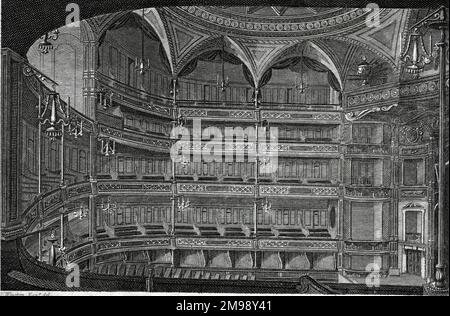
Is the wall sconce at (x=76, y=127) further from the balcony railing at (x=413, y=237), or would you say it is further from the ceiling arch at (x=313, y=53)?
the balcony railing at (x=413, y=237)

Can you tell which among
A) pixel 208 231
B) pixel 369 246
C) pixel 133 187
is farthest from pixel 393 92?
pixel 133 187

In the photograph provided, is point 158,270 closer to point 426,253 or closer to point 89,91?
point 89,91

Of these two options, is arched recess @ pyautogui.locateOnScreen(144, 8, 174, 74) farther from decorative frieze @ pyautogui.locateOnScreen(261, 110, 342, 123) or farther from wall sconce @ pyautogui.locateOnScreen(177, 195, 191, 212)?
wall sconce @ pyautogui.locateOnScreen(177, 195, 191, 212)

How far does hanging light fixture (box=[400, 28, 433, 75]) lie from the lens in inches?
223

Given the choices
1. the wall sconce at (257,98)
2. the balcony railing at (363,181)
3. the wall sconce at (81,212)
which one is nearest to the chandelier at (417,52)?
the balcony railing at (363,181)

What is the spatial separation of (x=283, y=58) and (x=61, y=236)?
287 centimetres

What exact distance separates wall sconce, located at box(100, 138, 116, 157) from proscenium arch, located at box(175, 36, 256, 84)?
99cm

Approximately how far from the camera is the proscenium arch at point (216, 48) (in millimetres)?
5895

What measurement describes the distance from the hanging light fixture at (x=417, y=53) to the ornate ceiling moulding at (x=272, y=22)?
0.40 metres

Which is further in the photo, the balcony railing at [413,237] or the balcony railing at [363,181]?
the balcony railing at [363,181]

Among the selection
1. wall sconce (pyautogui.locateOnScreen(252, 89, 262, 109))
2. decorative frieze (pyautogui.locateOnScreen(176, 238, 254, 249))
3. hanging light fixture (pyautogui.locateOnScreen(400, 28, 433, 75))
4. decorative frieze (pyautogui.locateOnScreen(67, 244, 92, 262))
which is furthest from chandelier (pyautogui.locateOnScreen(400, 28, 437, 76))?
decorative frieze (pyautogui.locateOnScreen(67, 244, 92, 262))

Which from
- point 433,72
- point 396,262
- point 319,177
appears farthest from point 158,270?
point 433,72

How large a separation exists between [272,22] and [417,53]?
1.47 metres

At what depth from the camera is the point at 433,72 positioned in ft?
18.5
